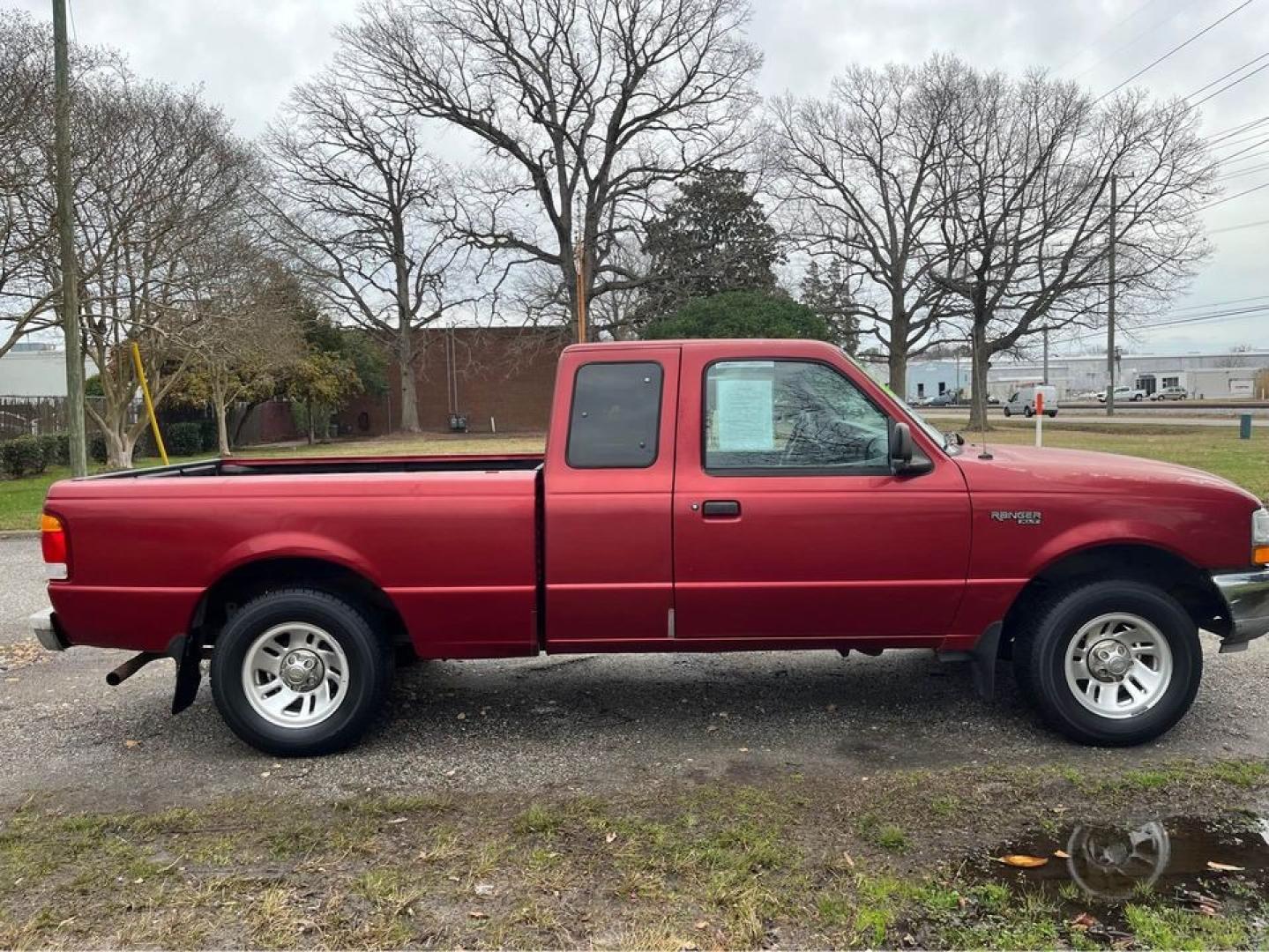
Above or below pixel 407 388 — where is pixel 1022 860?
below

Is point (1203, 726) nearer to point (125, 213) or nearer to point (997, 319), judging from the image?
point (125, 213)

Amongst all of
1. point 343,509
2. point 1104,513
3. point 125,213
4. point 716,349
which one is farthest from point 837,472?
point 125,213

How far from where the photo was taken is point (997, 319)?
128 ft

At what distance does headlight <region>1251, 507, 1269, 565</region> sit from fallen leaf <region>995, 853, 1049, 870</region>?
2.02 metres

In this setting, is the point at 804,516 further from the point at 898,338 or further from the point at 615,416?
the point at 898,338

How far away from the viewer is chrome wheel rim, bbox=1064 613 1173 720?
426 centimetres

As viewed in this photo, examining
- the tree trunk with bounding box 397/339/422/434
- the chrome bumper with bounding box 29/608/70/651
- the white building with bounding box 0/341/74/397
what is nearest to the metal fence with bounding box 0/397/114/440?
the tree trunk with bounding box 397/339/422/434

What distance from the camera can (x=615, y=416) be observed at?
435cm

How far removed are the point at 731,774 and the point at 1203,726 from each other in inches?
97.4

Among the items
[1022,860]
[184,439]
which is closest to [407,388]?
[184,439]

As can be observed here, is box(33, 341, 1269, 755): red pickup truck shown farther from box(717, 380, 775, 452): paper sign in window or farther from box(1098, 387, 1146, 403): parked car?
box(1098, 387, 1146, 403): parked car

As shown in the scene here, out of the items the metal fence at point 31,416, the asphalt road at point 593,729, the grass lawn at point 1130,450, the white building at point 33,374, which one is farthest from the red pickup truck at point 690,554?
the white building at point 33,374

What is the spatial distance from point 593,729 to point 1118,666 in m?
2.57

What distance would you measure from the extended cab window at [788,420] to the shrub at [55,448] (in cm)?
2356
